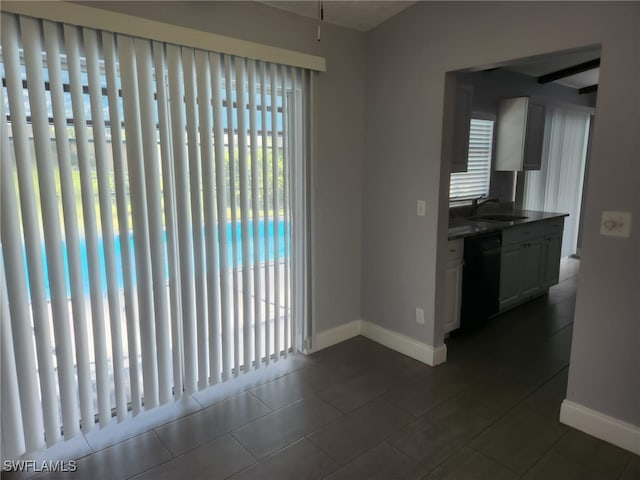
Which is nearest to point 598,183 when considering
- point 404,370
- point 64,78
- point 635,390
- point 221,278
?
point 635,390

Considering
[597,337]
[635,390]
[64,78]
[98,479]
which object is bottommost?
[98,479]

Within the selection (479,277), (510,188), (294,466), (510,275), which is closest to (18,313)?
(294,466)

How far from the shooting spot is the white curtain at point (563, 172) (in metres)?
5.56

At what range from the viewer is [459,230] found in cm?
353

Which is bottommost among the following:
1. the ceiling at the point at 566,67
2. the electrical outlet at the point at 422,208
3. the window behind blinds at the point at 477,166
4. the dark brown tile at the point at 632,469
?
Result: the dark brown tile at the point at 632,469

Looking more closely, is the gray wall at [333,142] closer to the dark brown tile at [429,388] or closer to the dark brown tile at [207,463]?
the dark brown tile at [429,388]

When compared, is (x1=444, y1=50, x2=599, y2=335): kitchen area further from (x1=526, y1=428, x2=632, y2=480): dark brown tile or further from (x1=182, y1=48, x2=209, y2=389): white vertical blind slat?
(x1=182, y1=48, x2=209, y2=389): white vertical blind slat

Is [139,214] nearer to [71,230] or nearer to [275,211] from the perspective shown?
[71,230]

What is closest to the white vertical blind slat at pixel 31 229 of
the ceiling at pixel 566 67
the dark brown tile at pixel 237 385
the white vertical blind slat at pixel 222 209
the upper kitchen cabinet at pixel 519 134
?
the dark brown tile at pixel 237 385

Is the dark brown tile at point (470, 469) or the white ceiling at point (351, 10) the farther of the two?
the white ceiling at point (351, 10)

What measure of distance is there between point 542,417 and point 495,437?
386 millimetres

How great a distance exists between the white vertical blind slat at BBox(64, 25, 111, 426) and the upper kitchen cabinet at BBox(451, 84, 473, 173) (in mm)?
2669

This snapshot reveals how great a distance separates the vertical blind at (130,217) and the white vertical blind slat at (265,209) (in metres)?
0.01

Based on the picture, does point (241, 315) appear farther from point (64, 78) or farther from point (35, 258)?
point (64, 78)
